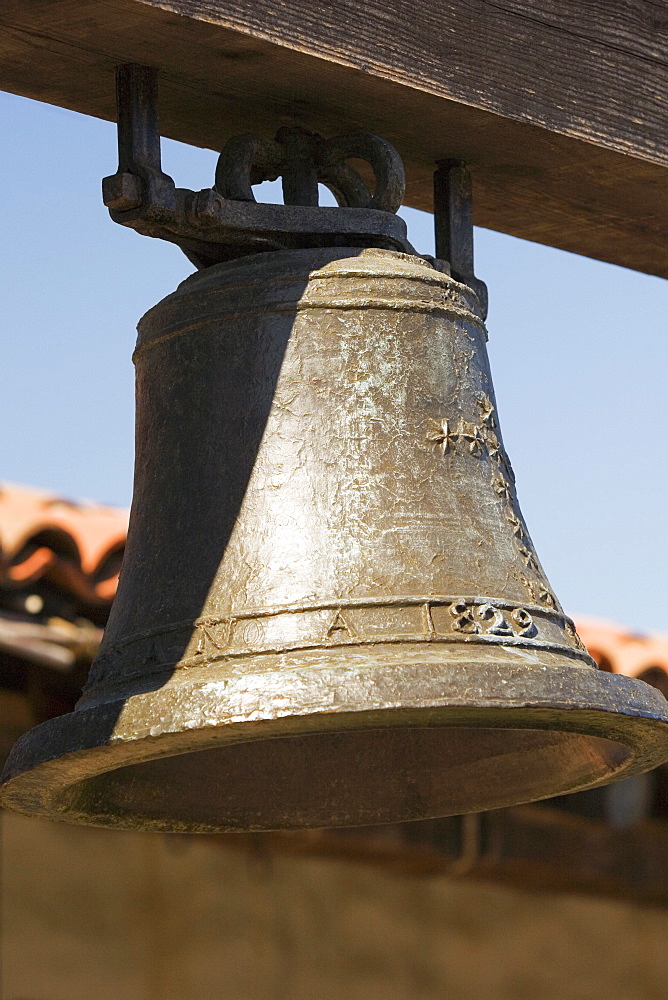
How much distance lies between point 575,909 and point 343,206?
275cm

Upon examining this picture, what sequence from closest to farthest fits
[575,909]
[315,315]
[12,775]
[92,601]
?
[12,775], [315,315], [92,601], [575,909]

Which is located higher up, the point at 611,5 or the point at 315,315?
the point at 611,5

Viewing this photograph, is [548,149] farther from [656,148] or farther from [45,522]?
[45,522]

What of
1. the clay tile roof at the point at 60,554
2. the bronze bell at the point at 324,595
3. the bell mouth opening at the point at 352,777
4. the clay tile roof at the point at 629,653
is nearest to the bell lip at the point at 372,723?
the bronze bell at the point at 324,595

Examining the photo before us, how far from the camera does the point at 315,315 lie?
5.93 feet

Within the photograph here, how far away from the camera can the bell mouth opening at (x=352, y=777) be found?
1860 mm

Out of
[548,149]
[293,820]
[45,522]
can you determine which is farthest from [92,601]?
[548,149]

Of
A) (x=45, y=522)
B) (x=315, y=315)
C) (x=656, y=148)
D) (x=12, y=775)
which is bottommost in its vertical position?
(x=12, y=775)

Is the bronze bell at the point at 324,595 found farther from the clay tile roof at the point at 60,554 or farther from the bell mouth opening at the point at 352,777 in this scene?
the clay tile roof at the point at 60,554

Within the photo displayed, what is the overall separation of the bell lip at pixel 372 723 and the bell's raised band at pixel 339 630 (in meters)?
0.07

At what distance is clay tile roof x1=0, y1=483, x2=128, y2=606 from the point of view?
285 centimetres

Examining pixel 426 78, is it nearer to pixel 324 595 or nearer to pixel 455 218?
pixel 455 218

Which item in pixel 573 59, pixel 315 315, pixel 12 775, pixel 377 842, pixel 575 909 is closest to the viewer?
pixel 12 775

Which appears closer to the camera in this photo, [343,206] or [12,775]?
[12,775]
